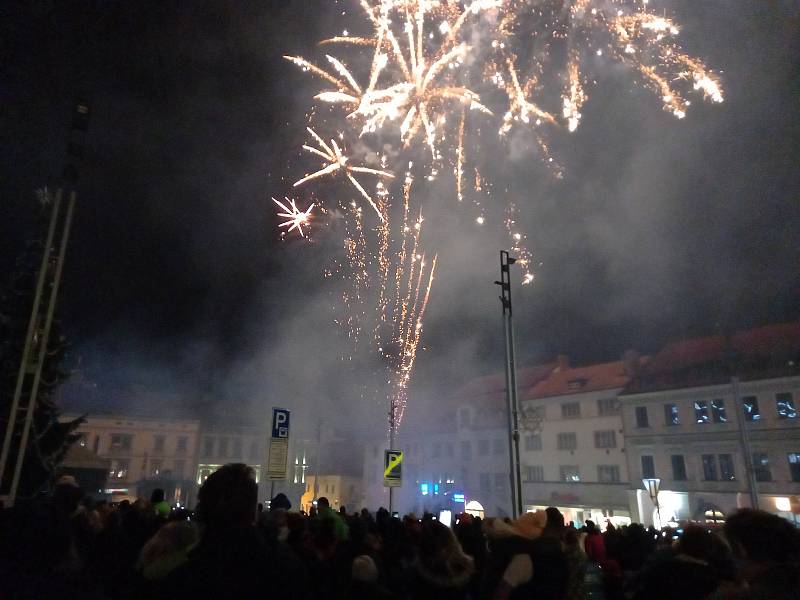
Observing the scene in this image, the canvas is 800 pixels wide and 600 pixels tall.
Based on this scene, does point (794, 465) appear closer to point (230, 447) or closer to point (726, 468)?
point (726, 468)

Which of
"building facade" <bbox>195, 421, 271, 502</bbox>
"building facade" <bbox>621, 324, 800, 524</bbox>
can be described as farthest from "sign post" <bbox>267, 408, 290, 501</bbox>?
"building facade" <bbox>195, 421, 271, 502</bbox>

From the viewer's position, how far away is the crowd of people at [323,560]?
224 centimetres

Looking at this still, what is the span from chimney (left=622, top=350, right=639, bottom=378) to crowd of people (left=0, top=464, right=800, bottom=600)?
3799 centimetres

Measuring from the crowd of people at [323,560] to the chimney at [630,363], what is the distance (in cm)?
3799

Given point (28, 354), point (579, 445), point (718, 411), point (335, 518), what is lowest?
point (335, 518)

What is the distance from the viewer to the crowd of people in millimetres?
2236

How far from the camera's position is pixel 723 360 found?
1399 inches

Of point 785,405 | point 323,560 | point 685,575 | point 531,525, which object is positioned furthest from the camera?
point 785,405

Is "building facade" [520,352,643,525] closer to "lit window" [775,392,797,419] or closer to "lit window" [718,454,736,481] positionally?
"lit window" [718,454,736,481]

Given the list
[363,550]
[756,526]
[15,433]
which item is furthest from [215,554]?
[15,433]

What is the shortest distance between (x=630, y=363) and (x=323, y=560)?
4127 centimetres

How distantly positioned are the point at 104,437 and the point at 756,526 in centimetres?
6246

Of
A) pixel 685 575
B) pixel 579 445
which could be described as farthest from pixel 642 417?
pixel 685 575

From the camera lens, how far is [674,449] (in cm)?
3531
